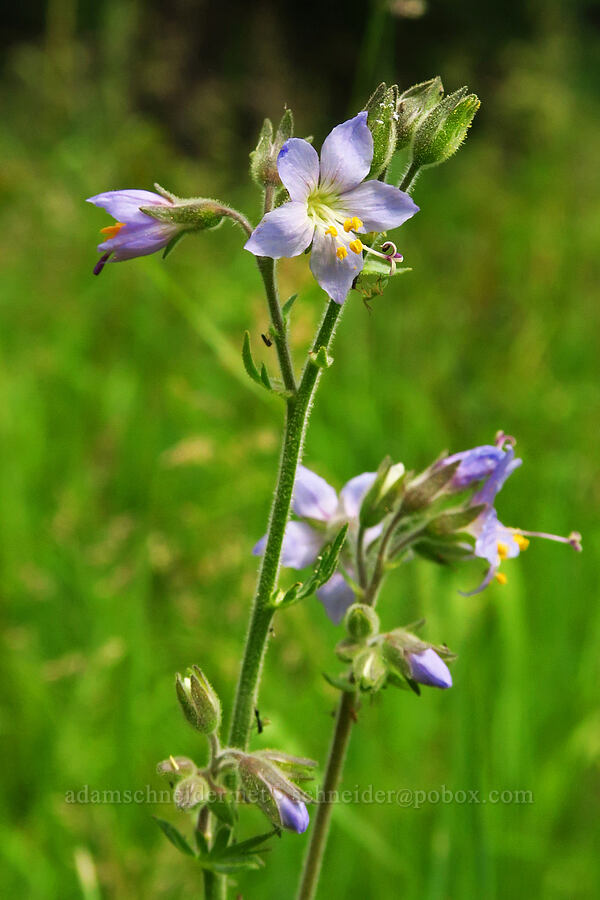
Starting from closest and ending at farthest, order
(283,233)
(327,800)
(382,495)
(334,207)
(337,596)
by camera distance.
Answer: (283,233)
(334,207)
(327,800)
(382,495)
(337,596)

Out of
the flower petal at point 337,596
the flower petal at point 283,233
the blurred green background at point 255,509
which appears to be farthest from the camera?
the blurred green background at point 255,509

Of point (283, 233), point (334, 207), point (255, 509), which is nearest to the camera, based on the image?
point (283, 233)

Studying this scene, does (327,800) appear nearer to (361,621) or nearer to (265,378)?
(361,621)

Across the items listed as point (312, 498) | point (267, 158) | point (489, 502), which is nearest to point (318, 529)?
point (312, 498)

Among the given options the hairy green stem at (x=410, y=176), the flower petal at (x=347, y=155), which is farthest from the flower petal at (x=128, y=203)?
the hairy green stem at (x=410, y=176)

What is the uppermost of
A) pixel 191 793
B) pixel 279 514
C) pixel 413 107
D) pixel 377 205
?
pixel 413 107

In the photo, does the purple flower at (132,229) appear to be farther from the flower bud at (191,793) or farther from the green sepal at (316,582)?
the flower bud at (191,793)
